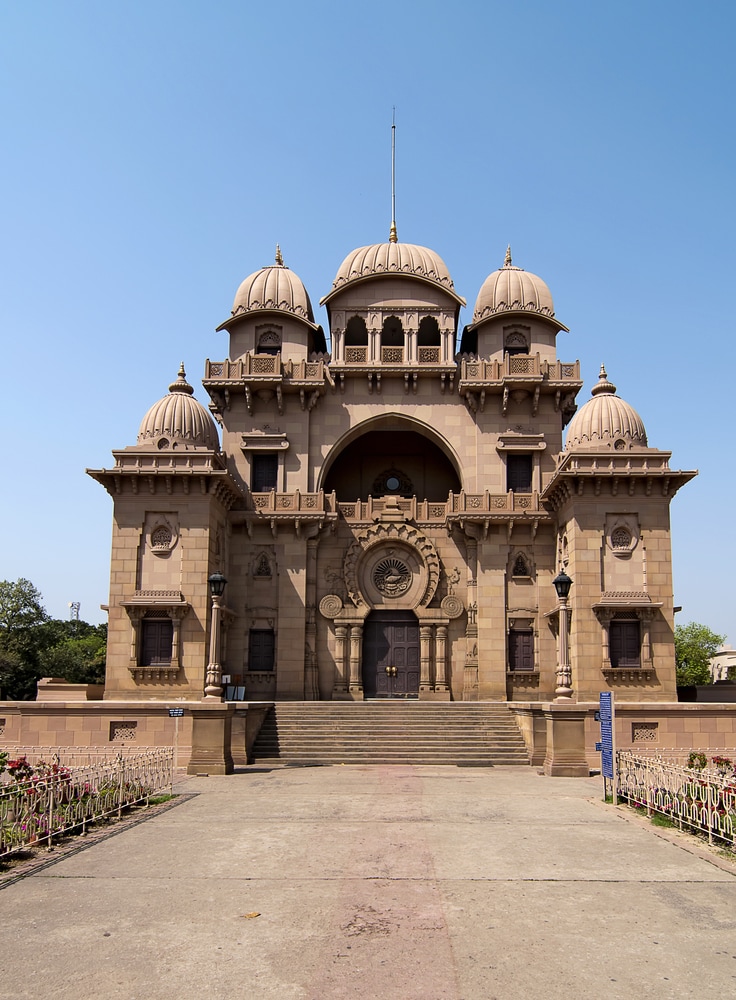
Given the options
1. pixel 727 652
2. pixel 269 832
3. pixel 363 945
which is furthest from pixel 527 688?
pixel 727 652

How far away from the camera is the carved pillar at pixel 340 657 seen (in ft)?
109

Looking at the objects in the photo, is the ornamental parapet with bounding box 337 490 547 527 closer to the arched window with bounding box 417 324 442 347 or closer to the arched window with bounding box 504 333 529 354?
the arched window with bounding box 504 333 529 354

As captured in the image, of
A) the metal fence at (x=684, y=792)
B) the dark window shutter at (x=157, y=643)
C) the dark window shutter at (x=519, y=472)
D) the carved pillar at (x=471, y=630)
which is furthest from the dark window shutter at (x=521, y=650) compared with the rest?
the metal fence at (x=684, y=792)

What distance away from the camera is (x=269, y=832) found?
1323cm

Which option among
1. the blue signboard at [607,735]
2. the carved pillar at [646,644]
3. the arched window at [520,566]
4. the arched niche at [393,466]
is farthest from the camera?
the arched niche at [393,466]

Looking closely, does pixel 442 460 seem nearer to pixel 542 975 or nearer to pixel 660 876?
pixel 660 876

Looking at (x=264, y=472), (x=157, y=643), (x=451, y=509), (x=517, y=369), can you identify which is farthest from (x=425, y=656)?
(x=517, y=369)

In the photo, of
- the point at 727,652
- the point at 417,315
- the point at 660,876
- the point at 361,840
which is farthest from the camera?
the point at 727,652

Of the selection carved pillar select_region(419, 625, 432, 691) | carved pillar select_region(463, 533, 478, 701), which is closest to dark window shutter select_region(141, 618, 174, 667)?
carved pillar select_region(419, 625, 432, 691)

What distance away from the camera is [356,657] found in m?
33.3

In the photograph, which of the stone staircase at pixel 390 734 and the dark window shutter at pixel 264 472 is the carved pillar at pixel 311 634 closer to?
the dark window shutter at pixel 264 472

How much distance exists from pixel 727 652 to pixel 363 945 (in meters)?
86.8

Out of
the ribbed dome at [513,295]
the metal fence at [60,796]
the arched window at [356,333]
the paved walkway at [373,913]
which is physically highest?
the ribbed dome at [513,295]

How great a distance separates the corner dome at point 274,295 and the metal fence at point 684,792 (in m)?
23.5
